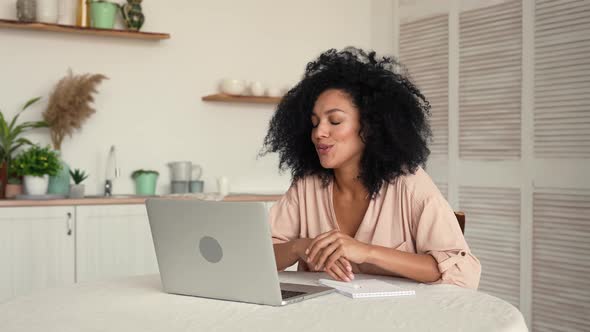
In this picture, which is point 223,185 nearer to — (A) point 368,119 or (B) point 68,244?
(B) point 68,244

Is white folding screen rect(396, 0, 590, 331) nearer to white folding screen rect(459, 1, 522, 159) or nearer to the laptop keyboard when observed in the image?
white folding screen rect(459, 1, 522, 159)

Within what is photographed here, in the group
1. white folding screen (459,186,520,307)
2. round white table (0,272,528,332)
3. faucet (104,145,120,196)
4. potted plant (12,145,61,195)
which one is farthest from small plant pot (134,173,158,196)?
round white table (0,272,528,332)

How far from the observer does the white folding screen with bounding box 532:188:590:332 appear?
3.43 metres

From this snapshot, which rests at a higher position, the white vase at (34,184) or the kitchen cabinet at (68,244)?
the white vase at (34,184)

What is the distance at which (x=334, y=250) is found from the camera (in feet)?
5.70

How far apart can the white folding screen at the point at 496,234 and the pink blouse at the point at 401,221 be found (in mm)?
1950

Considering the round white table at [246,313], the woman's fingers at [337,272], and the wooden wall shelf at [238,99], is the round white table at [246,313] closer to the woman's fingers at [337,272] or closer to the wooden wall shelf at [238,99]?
the woman's fingers at [337,272]

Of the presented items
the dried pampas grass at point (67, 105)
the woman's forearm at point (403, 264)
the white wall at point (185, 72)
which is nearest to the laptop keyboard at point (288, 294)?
the woman's forearm at point (403, 264)

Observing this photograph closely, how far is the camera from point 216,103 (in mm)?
4363

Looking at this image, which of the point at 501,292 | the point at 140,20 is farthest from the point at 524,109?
the point at 140,20

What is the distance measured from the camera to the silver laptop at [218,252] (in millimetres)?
1454

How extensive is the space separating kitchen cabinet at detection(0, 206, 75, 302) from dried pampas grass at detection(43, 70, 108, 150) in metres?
0.51

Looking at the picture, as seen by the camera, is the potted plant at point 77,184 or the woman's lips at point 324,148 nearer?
the woman's lips at point 324,148

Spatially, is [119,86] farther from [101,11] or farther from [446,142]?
[446,142]
